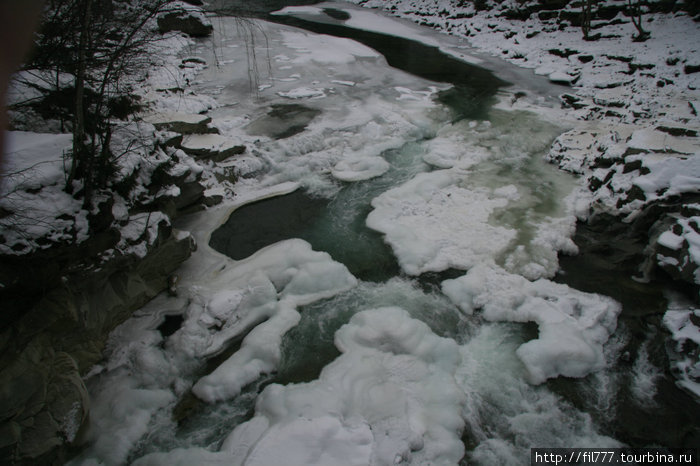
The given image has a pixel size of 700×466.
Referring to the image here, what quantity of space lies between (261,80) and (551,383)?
12068mm

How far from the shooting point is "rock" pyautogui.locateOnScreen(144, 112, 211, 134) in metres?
7.20

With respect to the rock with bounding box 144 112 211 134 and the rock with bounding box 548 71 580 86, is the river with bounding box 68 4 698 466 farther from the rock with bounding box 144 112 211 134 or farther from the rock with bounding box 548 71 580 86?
the rock with bounding box 548 71 580 86

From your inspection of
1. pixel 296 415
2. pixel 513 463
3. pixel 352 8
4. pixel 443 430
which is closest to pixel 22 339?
pixel 296 415

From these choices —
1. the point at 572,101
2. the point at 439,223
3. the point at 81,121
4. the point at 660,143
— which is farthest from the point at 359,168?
the point at 572,101

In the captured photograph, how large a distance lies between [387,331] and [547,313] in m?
2.06

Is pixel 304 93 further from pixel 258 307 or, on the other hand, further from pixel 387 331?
pixel 387 331

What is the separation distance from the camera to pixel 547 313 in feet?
15.9

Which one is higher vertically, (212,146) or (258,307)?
(212,146)

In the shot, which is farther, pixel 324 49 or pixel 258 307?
pixel 324 49

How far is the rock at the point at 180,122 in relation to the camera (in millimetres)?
7199

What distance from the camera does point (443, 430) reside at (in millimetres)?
3605

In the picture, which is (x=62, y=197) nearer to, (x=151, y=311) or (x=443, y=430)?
(x=151, y=311)

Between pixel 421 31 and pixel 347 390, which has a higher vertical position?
pixel 421 31

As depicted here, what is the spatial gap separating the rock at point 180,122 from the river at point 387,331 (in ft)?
3.55
